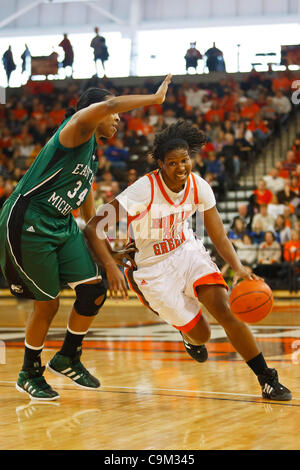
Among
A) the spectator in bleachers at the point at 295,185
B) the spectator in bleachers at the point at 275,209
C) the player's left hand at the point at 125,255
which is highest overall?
the player's left hand at the point at 125,255

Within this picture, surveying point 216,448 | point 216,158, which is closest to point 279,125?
point 216,158

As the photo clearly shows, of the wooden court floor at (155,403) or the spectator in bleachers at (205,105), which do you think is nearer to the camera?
the wooden court floor at (155,403)

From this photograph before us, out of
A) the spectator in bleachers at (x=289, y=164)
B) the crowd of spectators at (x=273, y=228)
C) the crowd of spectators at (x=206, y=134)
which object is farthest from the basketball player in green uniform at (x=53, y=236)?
the spectator in bleachers at (x=289, y=164)

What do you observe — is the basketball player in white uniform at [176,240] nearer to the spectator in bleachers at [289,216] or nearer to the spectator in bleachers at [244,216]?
the spectator in bleachers at [289,216]

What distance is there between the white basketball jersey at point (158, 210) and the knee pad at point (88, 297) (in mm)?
412

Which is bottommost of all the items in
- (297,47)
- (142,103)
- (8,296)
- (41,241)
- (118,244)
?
(8,296)

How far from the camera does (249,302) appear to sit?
423 centimetres

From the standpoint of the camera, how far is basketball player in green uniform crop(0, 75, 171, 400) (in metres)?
4.14

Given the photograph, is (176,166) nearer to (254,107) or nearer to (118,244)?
(118,244)

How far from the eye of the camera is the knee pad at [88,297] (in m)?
4.29

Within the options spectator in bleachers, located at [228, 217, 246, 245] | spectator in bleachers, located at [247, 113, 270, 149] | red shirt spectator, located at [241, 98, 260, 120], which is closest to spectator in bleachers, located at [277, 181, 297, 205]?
spectator in bleachers, located at [228, 217, 246, 245]

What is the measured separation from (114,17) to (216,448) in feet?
65.9

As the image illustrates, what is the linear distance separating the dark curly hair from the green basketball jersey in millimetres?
509

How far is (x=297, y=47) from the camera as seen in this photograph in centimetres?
1728
